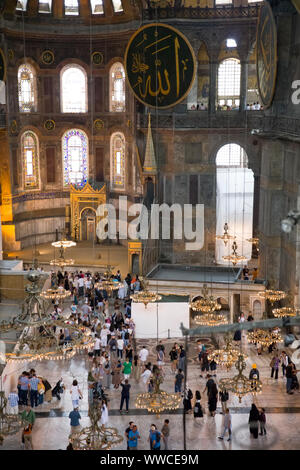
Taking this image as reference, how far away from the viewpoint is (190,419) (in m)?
12.3

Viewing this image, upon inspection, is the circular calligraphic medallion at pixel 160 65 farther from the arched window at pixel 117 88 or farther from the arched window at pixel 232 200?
the arched window at pixel 232 200

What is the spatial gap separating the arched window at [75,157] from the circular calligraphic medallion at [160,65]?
1281 cm

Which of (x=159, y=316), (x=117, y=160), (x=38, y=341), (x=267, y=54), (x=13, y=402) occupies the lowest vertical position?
(x=13, y=402)

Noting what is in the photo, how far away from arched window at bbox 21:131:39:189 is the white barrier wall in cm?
946

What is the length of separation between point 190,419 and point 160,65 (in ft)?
19.5

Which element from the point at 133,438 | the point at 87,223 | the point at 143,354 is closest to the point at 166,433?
the point at 133,438

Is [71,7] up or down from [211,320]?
up

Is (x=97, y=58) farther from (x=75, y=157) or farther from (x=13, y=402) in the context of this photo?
(x=13, y=402)

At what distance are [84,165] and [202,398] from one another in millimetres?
12967

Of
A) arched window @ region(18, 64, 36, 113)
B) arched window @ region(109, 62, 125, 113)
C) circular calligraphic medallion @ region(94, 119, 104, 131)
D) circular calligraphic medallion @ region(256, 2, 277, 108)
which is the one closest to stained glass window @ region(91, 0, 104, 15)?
arched window @ region(109, 62, 125, 113)

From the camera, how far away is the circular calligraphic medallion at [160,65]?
11172 mm

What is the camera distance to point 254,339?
11648 millimetres

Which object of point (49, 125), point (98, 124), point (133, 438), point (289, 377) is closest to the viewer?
point (133, 438)

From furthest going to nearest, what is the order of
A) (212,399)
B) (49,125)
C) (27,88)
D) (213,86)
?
(49,125)
(27,88)
(213,86)
(212,399)
